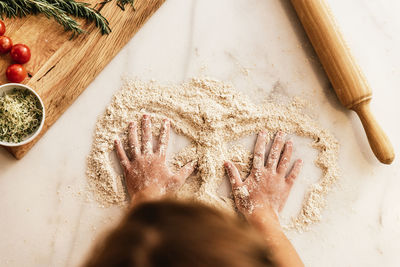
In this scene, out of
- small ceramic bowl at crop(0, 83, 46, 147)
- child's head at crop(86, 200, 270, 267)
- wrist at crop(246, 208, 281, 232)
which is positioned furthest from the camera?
wrist at crop(246, 208, 281, 232)

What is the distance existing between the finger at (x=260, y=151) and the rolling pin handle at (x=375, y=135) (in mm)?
320

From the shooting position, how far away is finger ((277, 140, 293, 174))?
1.21m

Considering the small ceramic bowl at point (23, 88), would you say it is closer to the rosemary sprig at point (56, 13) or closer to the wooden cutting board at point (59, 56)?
the wooden cutting board at point (59, 56)

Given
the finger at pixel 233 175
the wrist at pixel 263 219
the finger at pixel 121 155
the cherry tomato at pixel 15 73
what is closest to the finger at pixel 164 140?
the finger at pixel 121 155

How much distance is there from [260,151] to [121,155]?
47 cm

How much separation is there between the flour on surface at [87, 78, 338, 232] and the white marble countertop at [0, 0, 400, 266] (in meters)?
0.04

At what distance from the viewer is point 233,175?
3.89 ft

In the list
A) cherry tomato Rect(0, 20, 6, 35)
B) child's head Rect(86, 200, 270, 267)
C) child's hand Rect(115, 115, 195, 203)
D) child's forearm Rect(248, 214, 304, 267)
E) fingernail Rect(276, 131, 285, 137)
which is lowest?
child's forearm Rect(248, 214, 304, 267)

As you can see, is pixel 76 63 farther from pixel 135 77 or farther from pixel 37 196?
pixel 37 196

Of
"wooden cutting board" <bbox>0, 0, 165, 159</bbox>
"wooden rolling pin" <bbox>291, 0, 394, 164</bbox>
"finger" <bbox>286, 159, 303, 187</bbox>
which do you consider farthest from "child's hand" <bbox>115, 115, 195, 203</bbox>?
"wooden rolling pin" <bbox>291, 0, 394, 164</bbox>

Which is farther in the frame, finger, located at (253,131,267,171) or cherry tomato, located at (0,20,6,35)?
finger, located at (253,131,267,171)

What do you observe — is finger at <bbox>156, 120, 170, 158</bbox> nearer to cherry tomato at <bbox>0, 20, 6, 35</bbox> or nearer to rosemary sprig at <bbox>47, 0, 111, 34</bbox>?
rosemary sprig at <bbox>47, 0, 111, 34</bbox>

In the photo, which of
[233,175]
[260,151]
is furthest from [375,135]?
[233,175]

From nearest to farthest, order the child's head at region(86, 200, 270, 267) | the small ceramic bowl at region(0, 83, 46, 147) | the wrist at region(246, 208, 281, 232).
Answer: the child's head at region(86, 200, 270, 267), the small ceramic bowl at region(0, 83, 46, 147), the wrist at region(246, 208, 281, 232)
